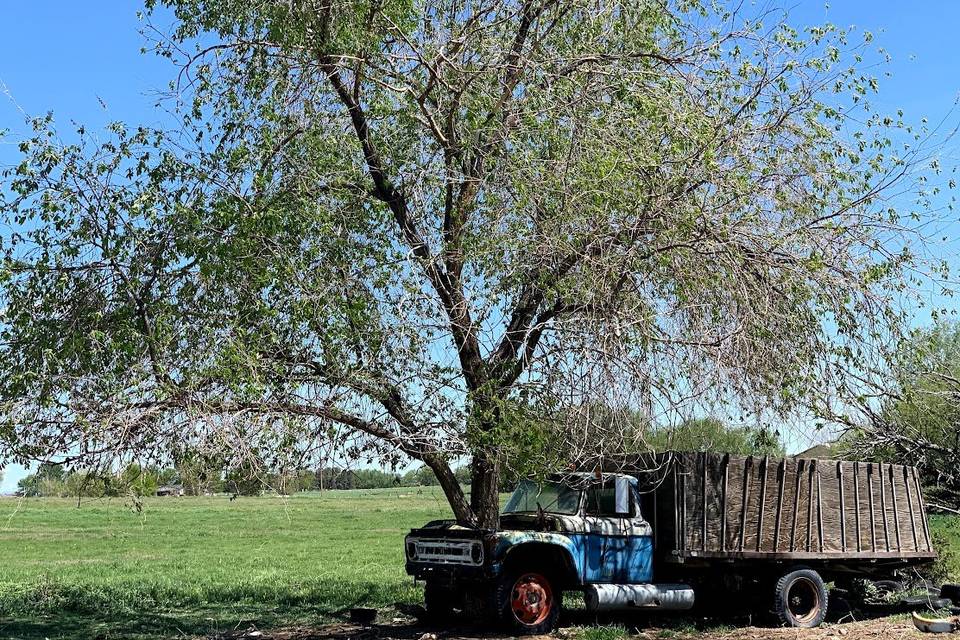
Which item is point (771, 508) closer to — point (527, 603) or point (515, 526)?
point (515, 526)

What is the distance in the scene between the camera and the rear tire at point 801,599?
13.7 metres

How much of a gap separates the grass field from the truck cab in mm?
1099

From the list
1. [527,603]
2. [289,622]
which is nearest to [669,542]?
[527,603]

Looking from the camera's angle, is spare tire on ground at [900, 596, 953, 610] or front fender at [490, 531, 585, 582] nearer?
front fender at [490, 531, 585, 582]

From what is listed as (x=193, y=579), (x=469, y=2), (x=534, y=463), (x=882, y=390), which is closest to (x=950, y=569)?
(x=882, y=390)

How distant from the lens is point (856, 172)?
1259 cm

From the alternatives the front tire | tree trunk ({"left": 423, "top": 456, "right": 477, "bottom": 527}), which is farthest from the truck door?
tree trunk ({"left": 423, "top": 456, "right": 477, "bottom": 527})

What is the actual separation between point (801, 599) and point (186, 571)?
51.5 ft

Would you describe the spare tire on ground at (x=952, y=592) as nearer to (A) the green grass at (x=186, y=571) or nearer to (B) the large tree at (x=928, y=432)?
(B) the large tree at (x=928, y=432)

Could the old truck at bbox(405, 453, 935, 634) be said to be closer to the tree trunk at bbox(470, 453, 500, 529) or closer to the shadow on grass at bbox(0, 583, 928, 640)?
the tree trunk at bbox(470, 453, 500, 529)

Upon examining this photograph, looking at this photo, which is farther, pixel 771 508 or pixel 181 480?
pixel 771 508

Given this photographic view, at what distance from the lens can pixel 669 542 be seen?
13445 millimetres

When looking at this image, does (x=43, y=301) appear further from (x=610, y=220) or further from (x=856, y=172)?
(x=856, y=172)

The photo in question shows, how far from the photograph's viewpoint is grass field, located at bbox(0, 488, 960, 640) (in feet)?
49.5
